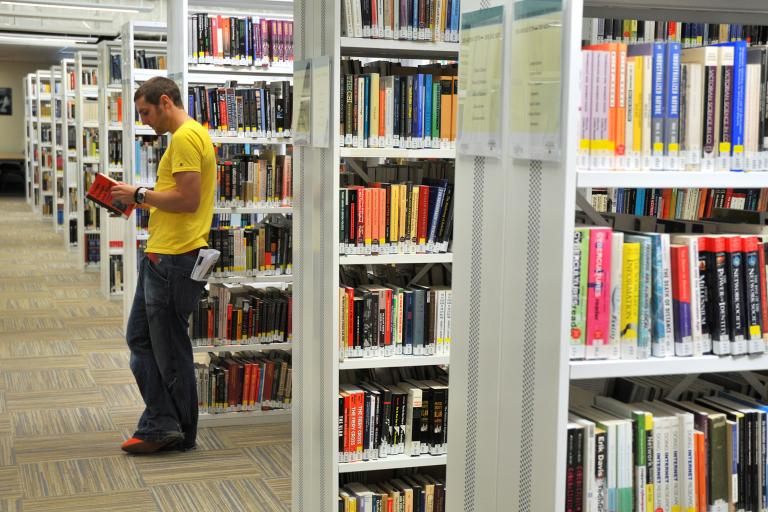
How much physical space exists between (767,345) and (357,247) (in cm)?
173

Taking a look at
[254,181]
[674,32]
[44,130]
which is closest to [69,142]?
[44,130]

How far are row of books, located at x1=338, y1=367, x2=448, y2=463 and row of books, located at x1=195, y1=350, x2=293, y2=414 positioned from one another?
5.73 ft

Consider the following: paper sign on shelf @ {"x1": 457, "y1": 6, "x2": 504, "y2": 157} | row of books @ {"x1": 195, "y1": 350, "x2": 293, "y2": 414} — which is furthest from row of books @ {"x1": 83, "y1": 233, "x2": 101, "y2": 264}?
paper sign on shelf @ {"x1": 457, "y1": 6, "x2": 504, "y2": 157}

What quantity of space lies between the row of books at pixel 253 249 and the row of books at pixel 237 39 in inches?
37.4

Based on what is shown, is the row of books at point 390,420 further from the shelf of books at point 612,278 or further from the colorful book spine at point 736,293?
the colorful book spine at point 736,293

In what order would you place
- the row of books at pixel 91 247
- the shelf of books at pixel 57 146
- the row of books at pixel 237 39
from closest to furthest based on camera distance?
the row of books at pixel 237 39 < the row of books at pixel 91 247 < the shelf of books at pixel 57 146

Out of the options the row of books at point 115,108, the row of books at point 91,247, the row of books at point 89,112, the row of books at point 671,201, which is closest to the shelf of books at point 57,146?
the row of books at point 91,247

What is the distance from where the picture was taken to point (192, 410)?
187 inches

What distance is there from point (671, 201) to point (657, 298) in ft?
10.5

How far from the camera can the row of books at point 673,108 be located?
6.21ft

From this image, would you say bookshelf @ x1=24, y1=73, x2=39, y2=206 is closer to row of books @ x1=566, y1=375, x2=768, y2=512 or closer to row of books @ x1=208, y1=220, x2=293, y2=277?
row of books @ x1=208, y1=220, x2=293, y2=277

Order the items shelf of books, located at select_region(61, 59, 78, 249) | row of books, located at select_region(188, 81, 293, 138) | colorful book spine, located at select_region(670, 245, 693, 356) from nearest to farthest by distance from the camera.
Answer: colorful book spine, located at select_region(670, 245, 693, 356), row of books, located at select_region(188, 81, 293, 138), shelf of books, located at select_region(61, 59, 78, 249)

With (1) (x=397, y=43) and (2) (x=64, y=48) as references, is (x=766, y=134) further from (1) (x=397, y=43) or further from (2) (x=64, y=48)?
(2) (x=64, y=48)

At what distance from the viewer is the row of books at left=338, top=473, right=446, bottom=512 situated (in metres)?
3.60
